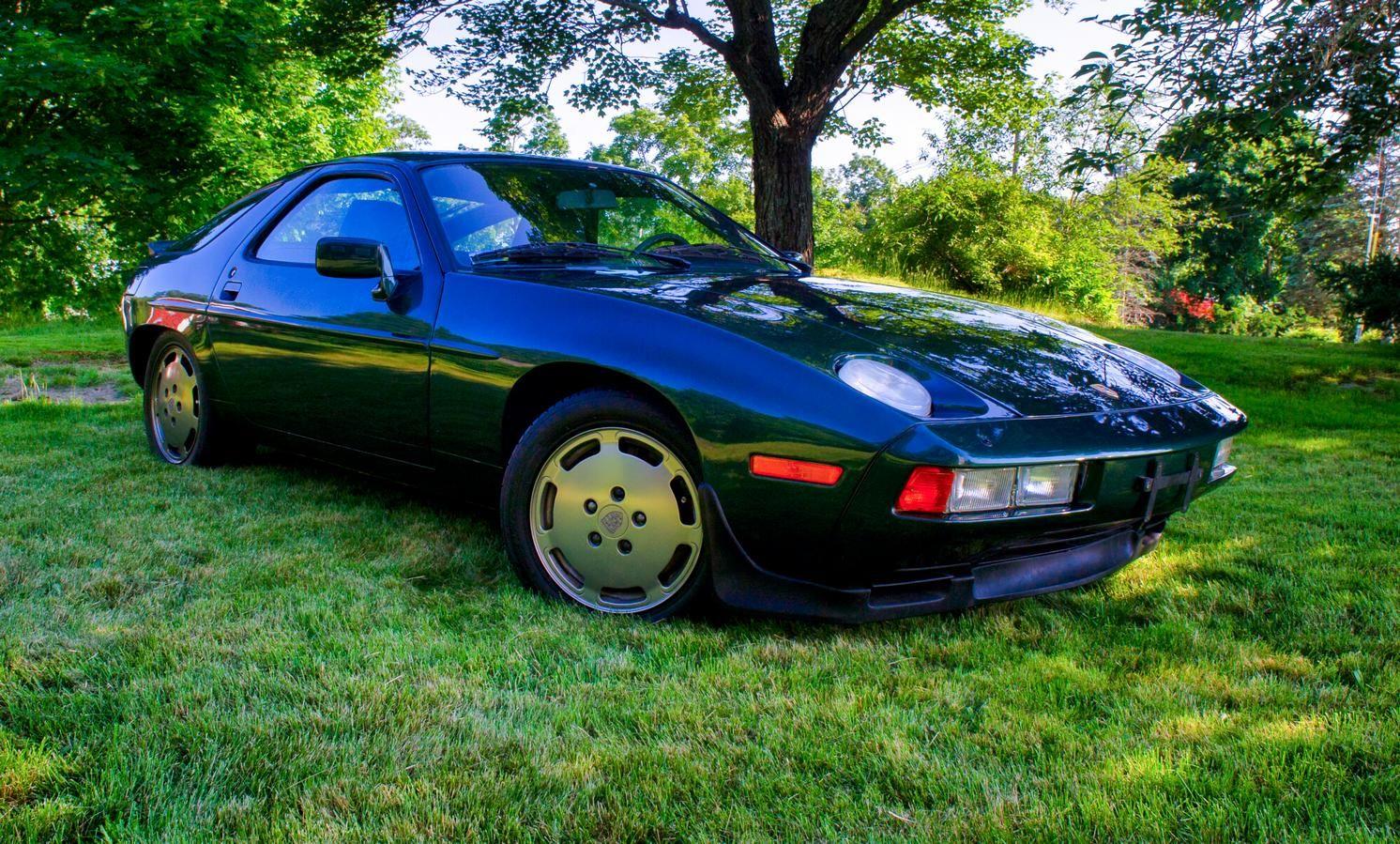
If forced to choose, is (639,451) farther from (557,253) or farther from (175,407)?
(175,407)

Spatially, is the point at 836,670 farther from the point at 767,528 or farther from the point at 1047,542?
the point at 1047,542

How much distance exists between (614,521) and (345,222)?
1780 mm

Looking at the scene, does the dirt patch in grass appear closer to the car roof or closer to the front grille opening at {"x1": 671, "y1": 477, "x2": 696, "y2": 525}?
the car roof

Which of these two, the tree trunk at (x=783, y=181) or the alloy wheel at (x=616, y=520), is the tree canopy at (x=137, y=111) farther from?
the alloy wheel at (x=616, y=520)

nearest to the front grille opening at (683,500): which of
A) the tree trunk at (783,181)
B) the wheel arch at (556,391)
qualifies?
the wheel arch at (556,391)

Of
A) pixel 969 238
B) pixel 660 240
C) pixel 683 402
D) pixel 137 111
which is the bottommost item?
pixel 683 402

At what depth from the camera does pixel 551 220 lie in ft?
11.1

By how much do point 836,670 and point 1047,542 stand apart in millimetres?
658

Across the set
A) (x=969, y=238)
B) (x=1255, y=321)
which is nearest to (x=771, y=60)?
(x=969, y=238)

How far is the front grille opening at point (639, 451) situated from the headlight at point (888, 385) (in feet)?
1.84

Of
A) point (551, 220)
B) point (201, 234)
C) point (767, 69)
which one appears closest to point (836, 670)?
point (551, 220)

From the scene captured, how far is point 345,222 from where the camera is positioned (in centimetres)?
357

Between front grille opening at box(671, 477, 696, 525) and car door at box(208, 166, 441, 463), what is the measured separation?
Answer: 977 mm

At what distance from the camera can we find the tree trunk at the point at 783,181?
845 cm
